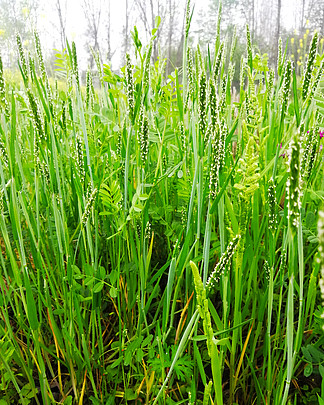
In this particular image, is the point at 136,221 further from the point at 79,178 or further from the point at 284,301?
the point at 284,301

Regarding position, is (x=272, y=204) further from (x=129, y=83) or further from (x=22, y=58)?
(x=22, y=58)

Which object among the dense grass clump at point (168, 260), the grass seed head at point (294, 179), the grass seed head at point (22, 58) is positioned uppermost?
the grass seed head at point (22, 58)

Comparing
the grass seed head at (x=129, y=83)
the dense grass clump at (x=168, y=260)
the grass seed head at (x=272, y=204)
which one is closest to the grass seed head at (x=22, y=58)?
the dense grass clump at (x=168, y=260)

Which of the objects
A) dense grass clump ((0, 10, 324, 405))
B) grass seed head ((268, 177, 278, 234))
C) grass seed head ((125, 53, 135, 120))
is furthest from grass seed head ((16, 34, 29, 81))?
grass seed head ((268, 177, 278, 234))

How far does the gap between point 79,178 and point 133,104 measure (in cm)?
25

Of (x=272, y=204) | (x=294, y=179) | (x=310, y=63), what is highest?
(x=310, y=63)

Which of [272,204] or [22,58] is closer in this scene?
[272,204]

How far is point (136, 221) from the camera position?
2.64ft

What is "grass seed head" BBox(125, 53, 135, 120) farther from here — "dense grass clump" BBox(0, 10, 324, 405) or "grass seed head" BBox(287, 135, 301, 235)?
"grass seed head" BBox(287, 135, 301, 235)

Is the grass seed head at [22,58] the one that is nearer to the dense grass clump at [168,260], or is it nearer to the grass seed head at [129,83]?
the dense grass clump at [168,260]

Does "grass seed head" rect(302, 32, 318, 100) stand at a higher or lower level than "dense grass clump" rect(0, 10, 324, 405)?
higher

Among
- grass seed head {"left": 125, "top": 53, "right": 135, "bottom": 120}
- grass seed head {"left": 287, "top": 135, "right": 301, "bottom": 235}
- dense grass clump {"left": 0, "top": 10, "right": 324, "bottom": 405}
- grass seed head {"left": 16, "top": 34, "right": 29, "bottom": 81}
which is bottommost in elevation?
dense grass clump {"left": 0, "top": 10, "right": 324, "bottom": 405}

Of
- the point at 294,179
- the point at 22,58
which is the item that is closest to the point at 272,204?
→ the point at 294,179

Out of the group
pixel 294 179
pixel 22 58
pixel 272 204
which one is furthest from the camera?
pixel 22 58
